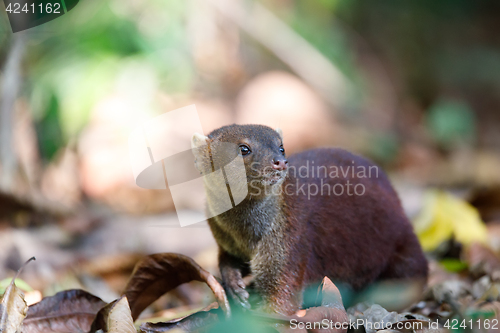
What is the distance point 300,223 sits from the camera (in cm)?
448

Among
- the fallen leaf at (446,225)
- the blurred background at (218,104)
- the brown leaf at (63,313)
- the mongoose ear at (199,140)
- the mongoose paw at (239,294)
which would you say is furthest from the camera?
the blurred background at (218,104)

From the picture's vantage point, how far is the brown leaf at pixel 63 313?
3.79 meters

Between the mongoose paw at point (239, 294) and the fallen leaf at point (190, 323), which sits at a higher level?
the fallen leaf at point (190, 323)

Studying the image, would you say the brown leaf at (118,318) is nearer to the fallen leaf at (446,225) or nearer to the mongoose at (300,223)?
the mongoose at (300,223)

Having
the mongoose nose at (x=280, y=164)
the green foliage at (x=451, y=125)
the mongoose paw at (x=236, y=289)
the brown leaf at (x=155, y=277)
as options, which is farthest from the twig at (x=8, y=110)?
the green foliage at (x=451, y=125)

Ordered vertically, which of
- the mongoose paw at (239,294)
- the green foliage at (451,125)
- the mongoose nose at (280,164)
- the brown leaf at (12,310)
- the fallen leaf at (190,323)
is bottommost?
the green foliage at (451,125)

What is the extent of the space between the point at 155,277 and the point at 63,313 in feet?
2.52

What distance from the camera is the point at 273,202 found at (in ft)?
14.6

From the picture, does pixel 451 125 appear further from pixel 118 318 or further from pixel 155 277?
pixel 118 318

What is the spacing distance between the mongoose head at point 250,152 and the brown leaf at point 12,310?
1948 mm

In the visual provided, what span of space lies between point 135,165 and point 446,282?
6.04 m

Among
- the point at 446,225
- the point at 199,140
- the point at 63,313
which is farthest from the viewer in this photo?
the point at 446,225

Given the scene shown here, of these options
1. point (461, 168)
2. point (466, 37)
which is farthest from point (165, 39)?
point (466, 37)

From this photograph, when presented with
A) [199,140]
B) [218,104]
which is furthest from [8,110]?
[218,104]
